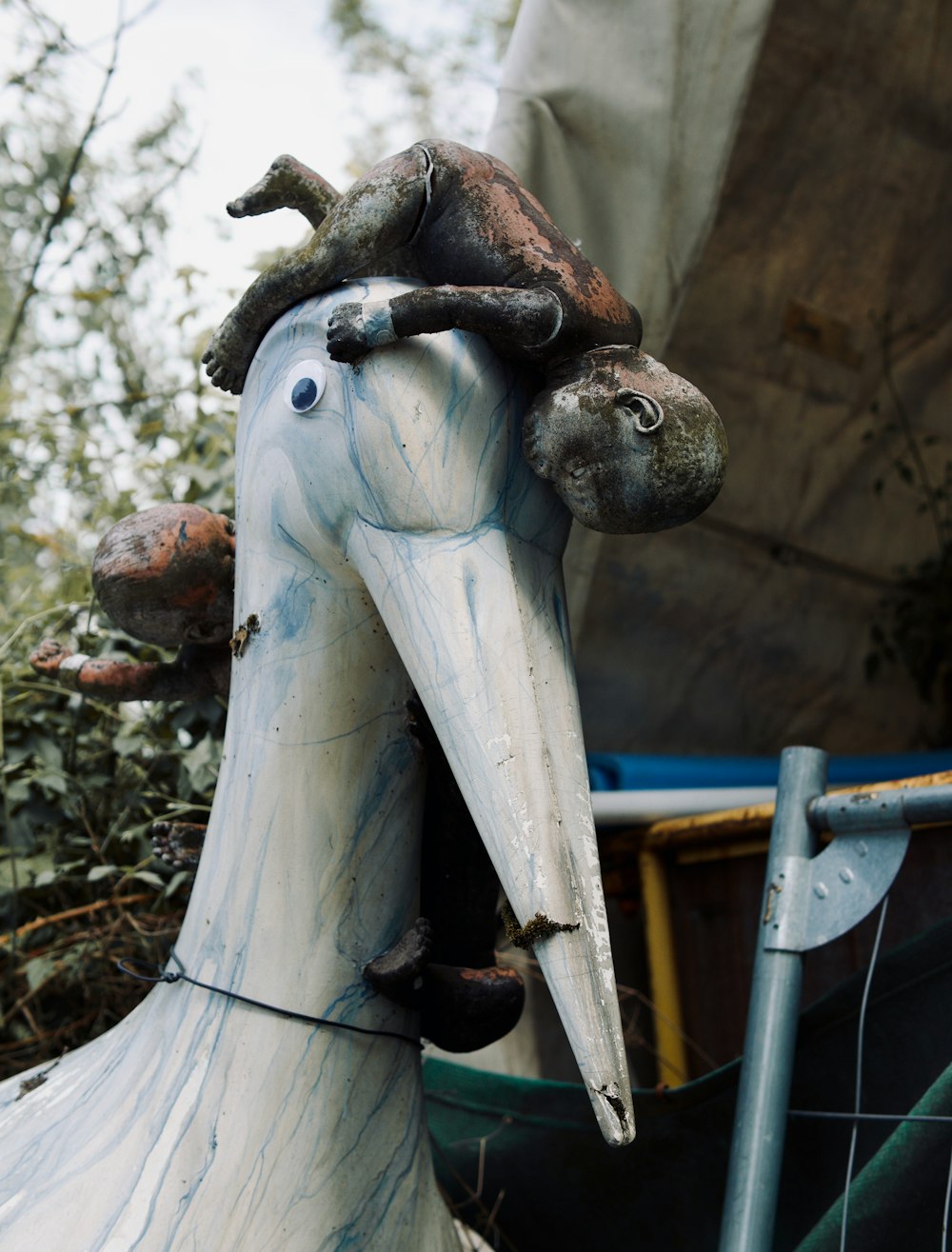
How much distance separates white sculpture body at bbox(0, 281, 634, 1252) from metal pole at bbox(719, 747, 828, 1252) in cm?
19

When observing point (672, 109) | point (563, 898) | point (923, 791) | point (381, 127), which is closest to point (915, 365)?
point (672, 109)

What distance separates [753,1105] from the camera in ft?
2.63

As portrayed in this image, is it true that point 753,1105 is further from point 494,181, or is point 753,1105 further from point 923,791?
point 494,181

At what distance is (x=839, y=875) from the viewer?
0.84 meters

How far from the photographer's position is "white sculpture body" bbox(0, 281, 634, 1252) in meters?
0.70

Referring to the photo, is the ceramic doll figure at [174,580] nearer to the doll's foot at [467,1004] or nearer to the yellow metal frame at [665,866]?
the doll's foot at [467,1004]

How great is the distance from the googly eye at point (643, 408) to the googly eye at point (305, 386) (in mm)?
186

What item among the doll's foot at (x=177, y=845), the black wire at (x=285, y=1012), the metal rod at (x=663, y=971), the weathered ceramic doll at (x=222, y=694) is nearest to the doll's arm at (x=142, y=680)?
the weathered ceramic doll at (x=222, y=694)

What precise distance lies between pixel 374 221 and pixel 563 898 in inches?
16.3

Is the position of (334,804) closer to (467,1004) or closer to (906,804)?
(467,1004)

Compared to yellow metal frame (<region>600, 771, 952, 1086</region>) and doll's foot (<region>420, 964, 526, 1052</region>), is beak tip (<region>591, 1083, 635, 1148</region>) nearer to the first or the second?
doll's foot (<region>420, 964, 526, 1052</region>)

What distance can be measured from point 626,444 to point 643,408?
0.07 ft

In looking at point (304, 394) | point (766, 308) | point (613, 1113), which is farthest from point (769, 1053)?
point (766, 308)

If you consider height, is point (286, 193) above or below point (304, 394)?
above
